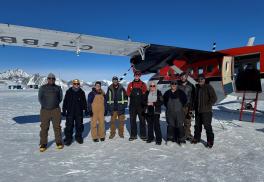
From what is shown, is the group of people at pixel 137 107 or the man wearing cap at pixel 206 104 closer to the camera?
the group of people at pixel 137 107

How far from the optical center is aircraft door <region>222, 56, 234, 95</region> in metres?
10.6

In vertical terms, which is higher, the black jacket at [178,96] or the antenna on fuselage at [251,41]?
the antenna on fuselage at [251,41]

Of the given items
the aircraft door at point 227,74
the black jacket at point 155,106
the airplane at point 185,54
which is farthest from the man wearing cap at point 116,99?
the aircraft door at point 227,74

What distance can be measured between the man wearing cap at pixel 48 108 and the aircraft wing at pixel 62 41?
10.9 feet

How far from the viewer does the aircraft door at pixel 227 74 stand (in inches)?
418

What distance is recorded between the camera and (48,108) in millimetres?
6602

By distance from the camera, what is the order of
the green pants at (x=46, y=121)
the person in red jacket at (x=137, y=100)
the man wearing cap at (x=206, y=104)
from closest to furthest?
the green pants at (x=46, y=121)
the man wearing cap at (x=206, y=104)
the person in red jacket at (x=137, y=100)

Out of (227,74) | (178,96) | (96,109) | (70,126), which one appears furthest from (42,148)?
(227,74)

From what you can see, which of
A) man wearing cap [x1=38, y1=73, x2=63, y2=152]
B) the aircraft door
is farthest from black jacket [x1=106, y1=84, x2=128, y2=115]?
the aircraft door

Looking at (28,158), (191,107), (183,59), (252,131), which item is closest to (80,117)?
(28,158)

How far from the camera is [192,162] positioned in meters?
5.50

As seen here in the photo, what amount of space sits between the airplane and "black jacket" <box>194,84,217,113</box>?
11.9 ft

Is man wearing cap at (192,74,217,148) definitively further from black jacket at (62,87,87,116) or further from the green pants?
the green pants

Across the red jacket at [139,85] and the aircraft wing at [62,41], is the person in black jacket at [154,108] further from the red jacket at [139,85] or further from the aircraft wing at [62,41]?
the aircraft wing at [62,41]
